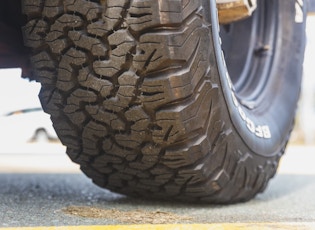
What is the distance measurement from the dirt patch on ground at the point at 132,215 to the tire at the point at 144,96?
0.09m

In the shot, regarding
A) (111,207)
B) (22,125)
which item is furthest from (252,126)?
(22,125)

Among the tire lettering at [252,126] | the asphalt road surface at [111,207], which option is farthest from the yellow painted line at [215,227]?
the tire lettering at [252,126]

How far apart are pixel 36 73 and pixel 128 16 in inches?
10.7

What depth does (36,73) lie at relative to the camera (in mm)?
1204

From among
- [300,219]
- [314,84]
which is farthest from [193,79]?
[314,84]

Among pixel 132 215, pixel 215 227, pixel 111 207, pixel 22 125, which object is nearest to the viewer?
pixel 215 227

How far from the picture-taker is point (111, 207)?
1350 mm

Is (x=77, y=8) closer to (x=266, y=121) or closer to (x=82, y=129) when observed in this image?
(x=82, y=129)

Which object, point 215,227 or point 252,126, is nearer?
point 215,227

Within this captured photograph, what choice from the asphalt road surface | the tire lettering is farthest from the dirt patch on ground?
the tire lettering

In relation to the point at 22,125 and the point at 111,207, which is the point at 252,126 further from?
the point at 22,125

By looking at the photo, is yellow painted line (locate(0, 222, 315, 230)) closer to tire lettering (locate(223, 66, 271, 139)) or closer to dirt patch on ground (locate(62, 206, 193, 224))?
dirt patch on ground (locate(62, 206, 193, 224))

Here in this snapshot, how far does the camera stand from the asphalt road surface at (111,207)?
1140 millimetres

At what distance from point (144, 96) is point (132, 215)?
0.28 m
